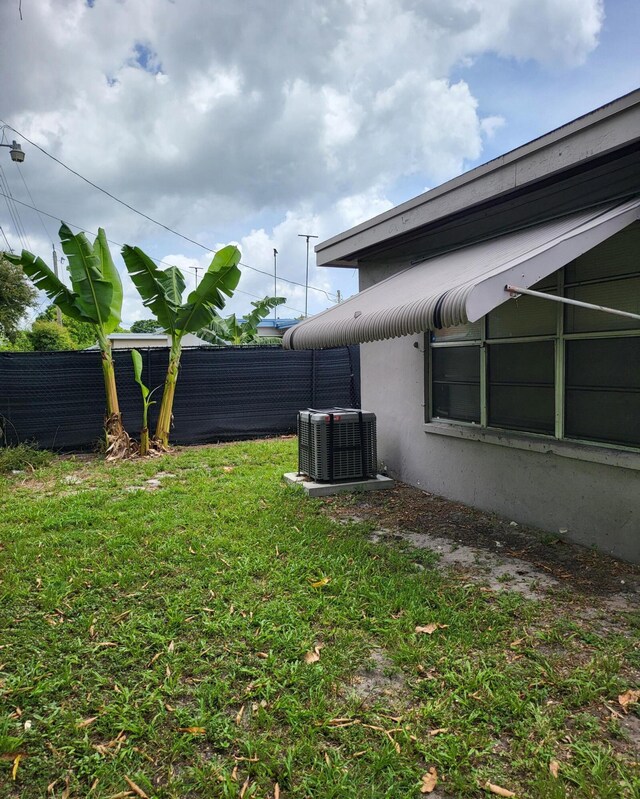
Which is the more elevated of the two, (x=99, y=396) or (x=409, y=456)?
(x=99, y=396)

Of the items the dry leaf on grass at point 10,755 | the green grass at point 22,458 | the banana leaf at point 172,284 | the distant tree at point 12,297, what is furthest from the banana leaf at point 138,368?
the distant tree at point 12,297

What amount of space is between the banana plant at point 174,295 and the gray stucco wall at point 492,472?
2532mm

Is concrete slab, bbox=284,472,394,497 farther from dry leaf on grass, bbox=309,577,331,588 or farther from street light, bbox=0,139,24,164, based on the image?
street light, bbox=0,139,24,164

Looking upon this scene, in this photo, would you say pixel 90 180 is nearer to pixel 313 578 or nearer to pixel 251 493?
pixel 251 493

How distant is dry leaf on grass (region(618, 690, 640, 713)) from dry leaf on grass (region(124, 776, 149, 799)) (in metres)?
2.14

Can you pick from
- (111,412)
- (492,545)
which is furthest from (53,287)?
(492,545)

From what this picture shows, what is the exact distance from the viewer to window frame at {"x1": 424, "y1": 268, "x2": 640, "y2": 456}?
4.30m

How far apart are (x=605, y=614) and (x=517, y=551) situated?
1.14 m

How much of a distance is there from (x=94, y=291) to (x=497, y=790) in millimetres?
8414

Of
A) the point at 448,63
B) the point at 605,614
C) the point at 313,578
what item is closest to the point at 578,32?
the point at 448,63

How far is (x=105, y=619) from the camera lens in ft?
11.3

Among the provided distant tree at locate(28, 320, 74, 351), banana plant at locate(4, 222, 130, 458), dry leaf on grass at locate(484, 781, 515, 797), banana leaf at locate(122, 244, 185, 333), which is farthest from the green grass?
distant tree at locate(28, 320, 74, 351)

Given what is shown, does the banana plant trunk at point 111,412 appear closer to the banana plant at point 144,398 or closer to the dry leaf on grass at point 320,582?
the banana plant at point 144,398

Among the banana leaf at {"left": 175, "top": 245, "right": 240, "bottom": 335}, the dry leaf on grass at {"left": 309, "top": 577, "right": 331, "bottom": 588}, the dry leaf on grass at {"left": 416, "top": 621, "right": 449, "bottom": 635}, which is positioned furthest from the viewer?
the banana leaf at {"left": 175, "top": 245, "right": 240, "bottom": 335}
